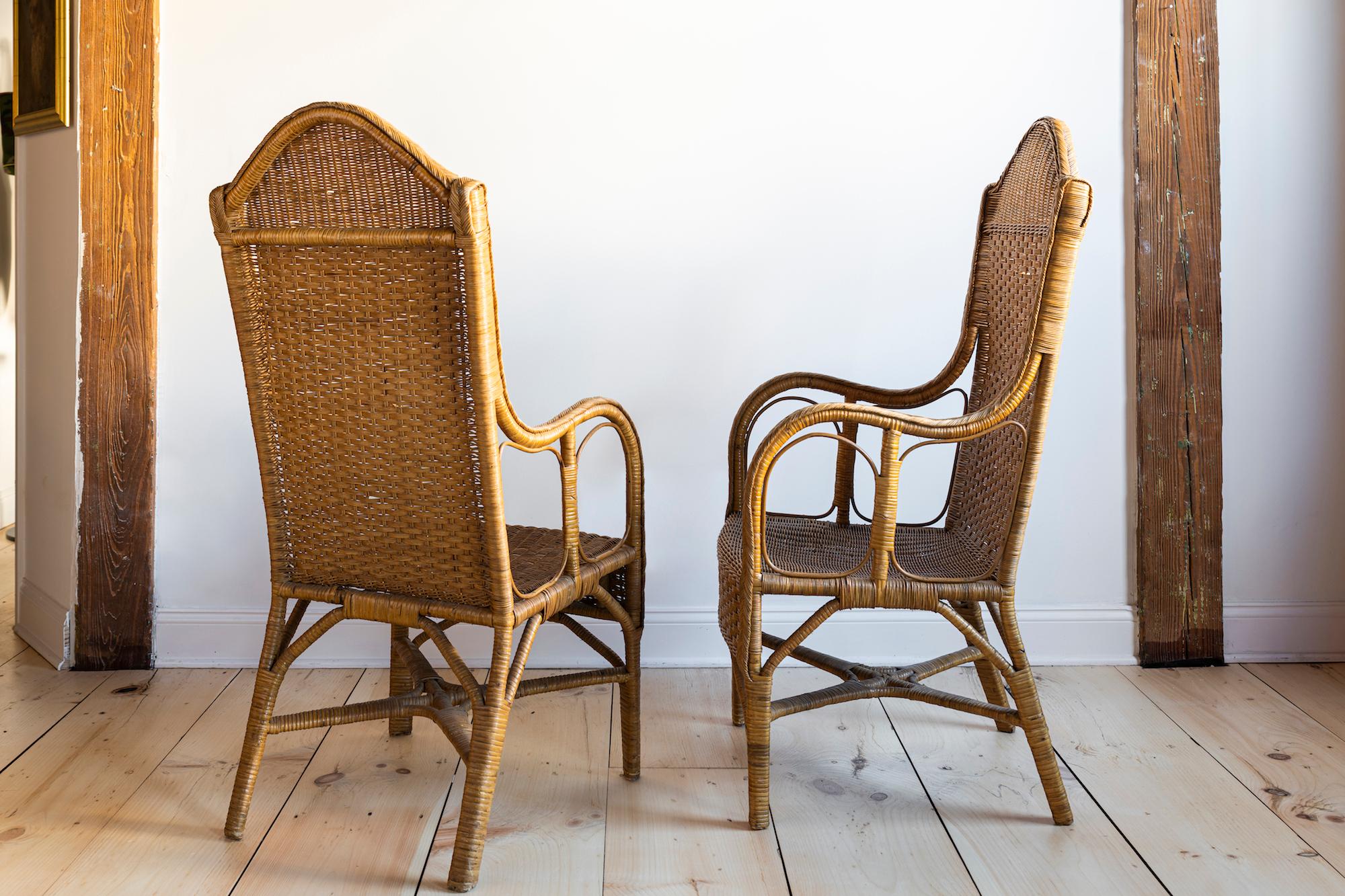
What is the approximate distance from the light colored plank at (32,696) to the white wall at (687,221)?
0.62ft

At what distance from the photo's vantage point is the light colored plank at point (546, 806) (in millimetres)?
1458

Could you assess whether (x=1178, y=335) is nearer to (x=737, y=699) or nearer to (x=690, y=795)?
(x=737, y=699)

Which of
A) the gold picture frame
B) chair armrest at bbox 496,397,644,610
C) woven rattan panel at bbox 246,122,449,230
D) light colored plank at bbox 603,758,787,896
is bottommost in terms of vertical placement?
light colored plank at bbox 603,758,787,896

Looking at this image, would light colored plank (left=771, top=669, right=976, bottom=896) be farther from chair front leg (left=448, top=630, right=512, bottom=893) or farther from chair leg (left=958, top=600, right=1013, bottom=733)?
chair front leg (left=448, top=630, right=512, bottom=893)

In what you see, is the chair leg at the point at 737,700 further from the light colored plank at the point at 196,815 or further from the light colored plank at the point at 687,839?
the light colored plank at the point at 196,815

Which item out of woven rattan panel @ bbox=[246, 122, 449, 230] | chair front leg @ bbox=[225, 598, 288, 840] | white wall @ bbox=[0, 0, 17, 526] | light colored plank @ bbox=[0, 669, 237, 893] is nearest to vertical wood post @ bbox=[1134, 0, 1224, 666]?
woven rattan panel @ bbox=[246, 122, 449, 230]

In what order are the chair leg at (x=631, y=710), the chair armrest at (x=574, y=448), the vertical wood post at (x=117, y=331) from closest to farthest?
the chair armrest at (x=574, y=448), the chair leg at (x=631, y=710), the vertical wood post at (x=117, y=331)

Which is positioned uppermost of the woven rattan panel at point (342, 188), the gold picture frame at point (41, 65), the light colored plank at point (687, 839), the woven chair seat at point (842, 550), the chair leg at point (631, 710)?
the gold picture frame at point (41, 65)

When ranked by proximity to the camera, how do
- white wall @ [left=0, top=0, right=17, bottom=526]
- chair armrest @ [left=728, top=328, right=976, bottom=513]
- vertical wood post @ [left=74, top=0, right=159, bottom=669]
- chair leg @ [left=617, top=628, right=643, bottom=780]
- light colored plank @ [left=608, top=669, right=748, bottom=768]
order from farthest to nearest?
1. white wall @ [left=0, top=0, right=17, bottom=526]
2. vertical wood post @ [left=74, top=0, right=159, bottom=669]
3. chair armrest @ [left=728, top=328, right=976, bottom=513]
4. light colored plank @ [left=608, top=669, right=748, bottom=768]
5. chair leg @ [left=617, top=628, right=643, bottom=780]

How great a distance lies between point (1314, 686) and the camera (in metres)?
2.19

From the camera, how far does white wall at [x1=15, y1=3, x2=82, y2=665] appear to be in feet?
7.36

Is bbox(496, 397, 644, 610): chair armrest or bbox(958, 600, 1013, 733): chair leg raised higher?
bbox(496, 397, 644, 610): chair armrest

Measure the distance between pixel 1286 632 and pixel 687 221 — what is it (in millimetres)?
1658

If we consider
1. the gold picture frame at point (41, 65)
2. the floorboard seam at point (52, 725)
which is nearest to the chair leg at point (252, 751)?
the floorboard seam at point (52, 725)
